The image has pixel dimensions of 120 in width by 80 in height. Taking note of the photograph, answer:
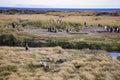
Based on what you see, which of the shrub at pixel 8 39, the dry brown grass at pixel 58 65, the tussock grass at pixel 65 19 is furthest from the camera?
the tussock grass at pixel 65 19

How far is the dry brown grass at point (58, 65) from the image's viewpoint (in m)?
9.18

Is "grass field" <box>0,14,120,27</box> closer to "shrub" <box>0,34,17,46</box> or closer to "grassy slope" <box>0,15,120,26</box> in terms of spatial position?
"grassy slope" <box>0,15,120,26</box>

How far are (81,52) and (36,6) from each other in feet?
10.4

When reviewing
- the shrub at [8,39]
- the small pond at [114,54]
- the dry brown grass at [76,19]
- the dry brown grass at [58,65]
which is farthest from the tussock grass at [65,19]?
the dry brown grass at [58,65]

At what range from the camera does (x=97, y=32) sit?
13320 millimetres

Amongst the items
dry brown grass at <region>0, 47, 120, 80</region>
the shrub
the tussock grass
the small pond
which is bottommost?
the small pond

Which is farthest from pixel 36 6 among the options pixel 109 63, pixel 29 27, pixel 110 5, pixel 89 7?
pixel 109 63

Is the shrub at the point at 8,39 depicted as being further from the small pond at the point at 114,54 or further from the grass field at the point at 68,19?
the small pond at the point at 114,54

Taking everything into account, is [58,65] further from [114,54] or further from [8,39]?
[8,39]

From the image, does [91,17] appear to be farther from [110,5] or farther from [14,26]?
[14,26]

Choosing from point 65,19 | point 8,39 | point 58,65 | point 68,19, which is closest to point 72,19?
point 68,19

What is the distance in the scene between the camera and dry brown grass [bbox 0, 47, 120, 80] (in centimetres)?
918

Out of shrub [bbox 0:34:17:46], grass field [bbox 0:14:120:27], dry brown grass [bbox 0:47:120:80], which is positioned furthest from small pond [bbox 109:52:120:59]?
shrub [bbox 0:34:17:46]

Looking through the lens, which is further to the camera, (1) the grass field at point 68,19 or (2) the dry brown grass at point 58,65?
(1) the grass field at point 68,19
